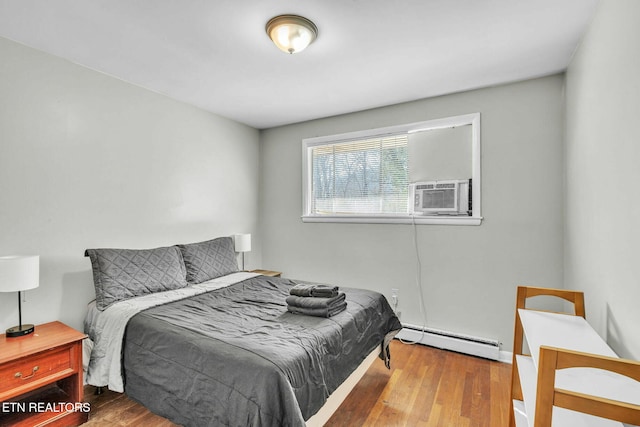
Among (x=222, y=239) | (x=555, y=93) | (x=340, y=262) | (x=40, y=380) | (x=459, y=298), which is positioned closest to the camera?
(x=40, y=380)

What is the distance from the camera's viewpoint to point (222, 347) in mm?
1591

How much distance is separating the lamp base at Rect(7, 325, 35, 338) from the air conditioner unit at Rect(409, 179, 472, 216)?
10.9 ft

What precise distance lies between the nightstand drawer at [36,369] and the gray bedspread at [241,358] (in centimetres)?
36

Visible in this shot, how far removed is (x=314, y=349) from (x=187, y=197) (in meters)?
2.46

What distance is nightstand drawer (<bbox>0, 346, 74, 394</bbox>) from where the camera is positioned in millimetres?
1711

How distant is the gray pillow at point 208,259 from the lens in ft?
9.84

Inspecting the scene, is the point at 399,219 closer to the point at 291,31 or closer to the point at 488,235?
the point at 488,235

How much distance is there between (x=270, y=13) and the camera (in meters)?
1.83

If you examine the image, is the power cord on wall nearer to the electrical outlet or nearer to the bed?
the electrical outlet

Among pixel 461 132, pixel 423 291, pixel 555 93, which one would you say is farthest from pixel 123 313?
pixel 555 93

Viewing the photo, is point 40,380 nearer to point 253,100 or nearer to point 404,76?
point 253,100

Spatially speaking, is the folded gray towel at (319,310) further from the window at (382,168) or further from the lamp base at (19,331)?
the lamp base at (19,331)

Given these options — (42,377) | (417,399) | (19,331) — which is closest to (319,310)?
(417,399)

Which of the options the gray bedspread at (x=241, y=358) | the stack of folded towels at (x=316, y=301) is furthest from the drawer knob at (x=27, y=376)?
the stack of folded towels at (x=316, y=301)
